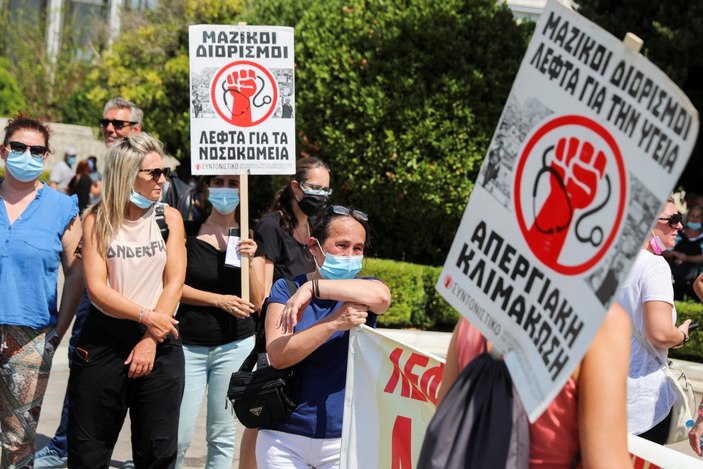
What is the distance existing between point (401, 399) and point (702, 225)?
36.0ft

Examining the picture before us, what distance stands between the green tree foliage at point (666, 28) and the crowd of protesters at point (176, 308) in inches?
406

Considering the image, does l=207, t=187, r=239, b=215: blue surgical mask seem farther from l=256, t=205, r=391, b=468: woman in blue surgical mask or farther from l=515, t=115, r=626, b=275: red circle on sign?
l=515, t=115, r=626, b=275: red circle on sign

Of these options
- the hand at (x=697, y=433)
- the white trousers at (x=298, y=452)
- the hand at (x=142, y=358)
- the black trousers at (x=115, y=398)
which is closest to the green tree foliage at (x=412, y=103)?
the hand at (x=697, y=433)

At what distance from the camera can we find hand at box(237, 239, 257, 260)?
5.76 m

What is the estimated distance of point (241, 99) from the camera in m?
6.41

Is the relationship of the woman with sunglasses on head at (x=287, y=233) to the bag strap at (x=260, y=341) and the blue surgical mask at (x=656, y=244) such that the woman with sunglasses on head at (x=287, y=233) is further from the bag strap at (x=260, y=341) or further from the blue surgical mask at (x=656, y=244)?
the blue surgical mask at (x=656, y=244)

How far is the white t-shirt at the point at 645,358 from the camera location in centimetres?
493

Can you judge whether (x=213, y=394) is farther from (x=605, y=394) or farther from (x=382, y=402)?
(x=605, y=394)

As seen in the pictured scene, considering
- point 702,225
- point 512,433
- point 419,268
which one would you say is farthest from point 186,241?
point 702,225

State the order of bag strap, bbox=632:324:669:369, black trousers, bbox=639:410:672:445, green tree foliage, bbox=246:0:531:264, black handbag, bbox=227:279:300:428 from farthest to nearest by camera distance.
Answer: green tree foliage, bbox=246:0:531:264
black trousers, bbox=639:410:672:445
bag strap, bbox=632:324:669:369
black handbag, bbox=227:279:300:428

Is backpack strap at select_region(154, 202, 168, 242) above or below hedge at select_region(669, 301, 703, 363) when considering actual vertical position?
above

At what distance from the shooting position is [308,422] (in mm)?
4219

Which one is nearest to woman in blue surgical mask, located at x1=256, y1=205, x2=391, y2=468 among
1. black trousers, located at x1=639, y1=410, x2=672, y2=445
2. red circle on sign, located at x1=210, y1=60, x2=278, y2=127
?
black trousers, located at x1=639, y1=410, x2=672, y2=445

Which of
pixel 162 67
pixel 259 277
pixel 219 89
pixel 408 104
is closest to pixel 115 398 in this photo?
pixel 259 277
